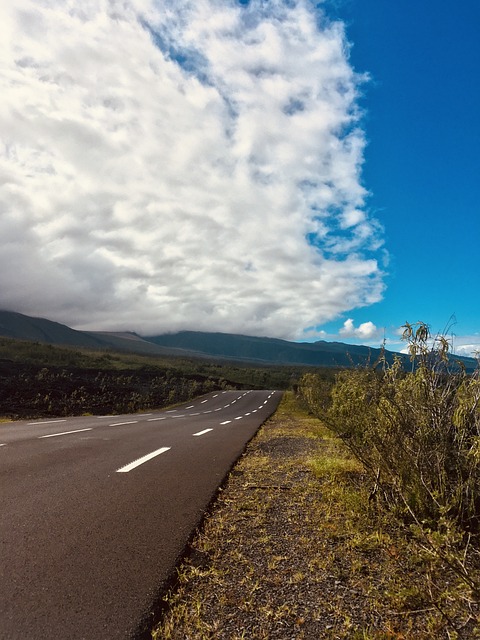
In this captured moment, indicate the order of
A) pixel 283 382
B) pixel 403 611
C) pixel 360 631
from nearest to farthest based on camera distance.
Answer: pixel 360 631
pixel 403 611
pixel 283 382

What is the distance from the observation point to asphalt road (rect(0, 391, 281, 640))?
9.16 feet

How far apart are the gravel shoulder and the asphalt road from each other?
1.05ft

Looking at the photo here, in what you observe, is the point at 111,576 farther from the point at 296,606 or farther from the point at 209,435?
the point at 209,435

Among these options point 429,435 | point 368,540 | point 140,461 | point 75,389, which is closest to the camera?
point 368,540

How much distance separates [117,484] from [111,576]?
3031mm

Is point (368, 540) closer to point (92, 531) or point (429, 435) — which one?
point (429, 435)

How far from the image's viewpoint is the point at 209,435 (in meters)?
13.2

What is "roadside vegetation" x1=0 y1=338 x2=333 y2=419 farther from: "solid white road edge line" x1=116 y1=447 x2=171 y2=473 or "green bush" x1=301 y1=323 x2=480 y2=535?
"green bush" x1=301 y1=323 x2=480 y2=535

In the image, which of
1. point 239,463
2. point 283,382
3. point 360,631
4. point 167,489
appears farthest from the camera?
point 283,382

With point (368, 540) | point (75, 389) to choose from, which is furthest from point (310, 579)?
point (75, 389)

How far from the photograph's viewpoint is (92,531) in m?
4.27

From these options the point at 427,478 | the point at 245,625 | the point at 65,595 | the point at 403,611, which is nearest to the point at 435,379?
the point at 427,478

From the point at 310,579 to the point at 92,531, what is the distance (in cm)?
239

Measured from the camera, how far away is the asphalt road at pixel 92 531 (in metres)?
2.79
